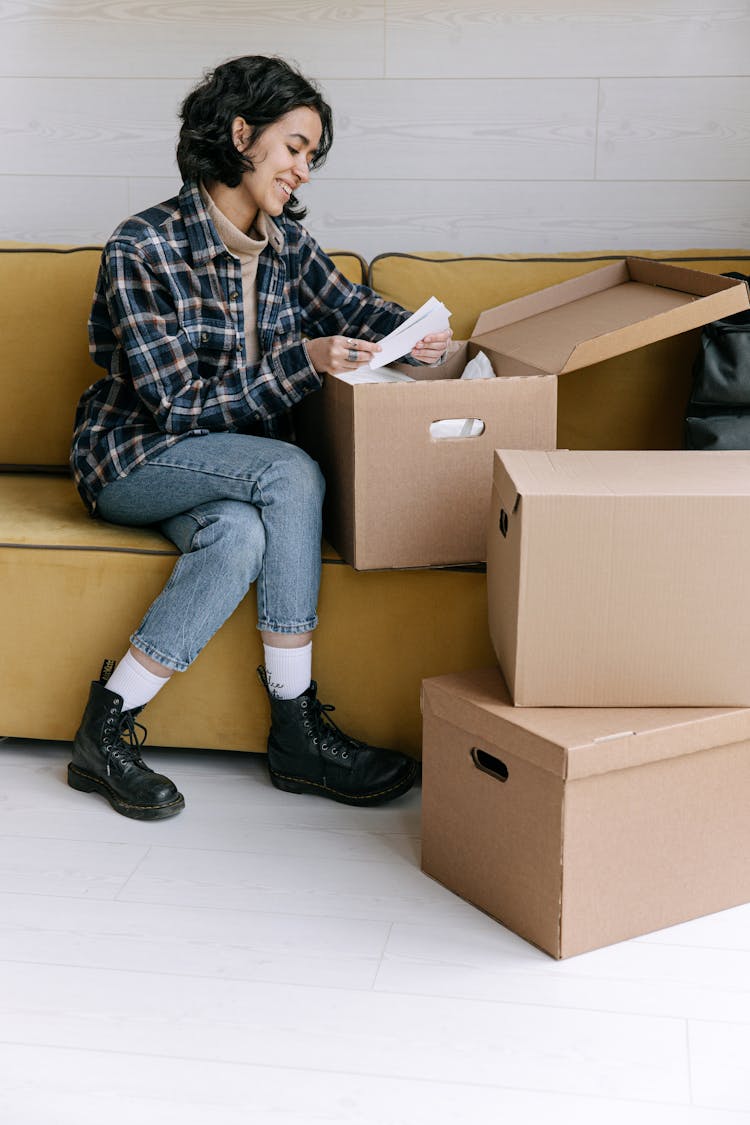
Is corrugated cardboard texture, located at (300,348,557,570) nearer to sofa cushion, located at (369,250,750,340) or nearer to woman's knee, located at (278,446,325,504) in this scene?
woman's knee, located at (278,446,325,504)

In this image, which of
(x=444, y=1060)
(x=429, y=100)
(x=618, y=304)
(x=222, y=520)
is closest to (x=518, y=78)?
(x=429, y=100)

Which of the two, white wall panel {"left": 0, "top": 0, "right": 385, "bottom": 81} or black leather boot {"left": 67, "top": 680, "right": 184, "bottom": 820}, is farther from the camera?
white wall panel {"left": 0, "top": 0, "right": 385, "bottom": 81}

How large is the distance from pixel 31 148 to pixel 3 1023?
1.85 m

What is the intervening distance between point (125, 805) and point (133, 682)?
178mm

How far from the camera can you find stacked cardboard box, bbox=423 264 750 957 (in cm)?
132

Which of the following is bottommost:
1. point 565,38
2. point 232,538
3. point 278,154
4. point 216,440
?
point 232,538

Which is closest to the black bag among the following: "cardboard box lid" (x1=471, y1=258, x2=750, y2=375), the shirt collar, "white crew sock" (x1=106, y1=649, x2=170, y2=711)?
"cardboard box lid" (x1=471, y1=258, x2=750, y2=375)

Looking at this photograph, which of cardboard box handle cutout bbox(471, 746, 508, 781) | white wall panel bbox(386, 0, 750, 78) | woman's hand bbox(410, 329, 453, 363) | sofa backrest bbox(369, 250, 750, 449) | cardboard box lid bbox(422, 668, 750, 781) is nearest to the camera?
cardboard box lid bbox(422, 668, 750, 781)

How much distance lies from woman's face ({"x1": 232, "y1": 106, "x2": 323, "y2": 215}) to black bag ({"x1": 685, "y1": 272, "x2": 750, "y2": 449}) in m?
0.69

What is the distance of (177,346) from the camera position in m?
1.72

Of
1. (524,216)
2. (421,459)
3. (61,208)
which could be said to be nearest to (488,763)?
(421,459)

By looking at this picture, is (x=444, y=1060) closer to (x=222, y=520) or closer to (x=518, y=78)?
(x=222, y=520)

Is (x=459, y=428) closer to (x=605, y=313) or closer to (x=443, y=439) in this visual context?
(x=443, y=439)

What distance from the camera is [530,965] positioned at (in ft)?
4.37
